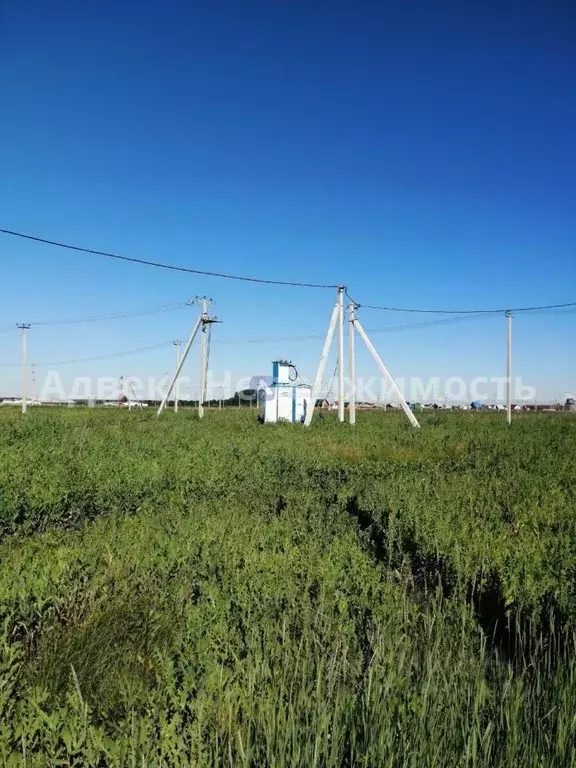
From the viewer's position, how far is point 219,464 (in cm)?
1051

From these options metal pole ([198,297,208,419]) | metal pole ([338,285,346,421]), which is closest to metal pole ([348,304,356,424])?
metal pole ([338,285,346,421])

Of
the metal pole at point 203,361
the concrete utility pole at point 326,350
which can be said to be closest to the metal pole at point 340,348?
the concrete utility pole at point 326,350

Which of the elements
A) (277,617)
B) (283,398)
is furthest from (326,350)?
(277,617)

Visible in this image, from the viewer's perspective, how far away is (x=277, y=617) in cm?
421

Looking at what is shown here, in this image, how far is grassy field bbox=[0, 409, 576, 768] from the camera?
2.60 meters

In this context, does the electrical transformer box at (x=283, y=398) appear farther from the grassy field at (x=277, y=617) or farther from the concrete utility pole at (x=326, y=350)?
the grassy field at (x=277, y=617)

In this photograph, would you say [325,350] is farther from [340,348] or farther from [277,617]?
[277,617]

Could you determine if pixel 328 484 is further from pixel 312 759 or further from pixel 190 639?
pixel 312 759

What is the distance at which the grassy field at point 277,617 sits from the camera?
2.60 m

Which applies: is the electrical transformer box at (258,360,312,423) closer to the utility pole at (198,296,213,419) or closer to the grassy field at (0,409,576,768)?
the utility pole at (198,296,213,419)

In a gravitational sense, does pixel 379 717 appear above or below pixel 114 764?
A: above

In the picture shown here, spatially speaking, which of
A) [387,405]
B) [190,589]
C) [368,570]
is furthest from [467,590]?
[387,405]

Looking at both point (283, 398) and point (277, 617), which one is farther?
point (283, 398)

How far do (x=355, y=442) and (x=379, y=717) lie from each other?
14228mm
